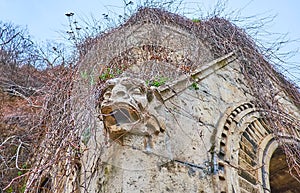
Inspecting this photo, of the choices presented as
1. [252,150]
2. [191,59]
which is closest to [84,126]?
[252,150]

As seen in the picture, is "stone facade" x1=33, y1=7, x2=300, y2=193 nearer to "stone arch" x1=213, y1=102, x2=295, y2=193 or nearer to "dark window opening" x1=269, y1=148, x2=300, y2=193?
"stone arch" x1=213, y1=102, x2=295, y2=193

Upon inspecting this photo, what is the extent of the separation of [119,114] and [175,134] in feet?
1.50

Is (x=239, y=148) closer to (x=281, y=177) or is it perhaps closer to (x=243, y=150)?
(x=243, y=150)

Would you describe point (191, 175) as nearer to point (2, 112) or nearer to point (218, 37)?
point (218, 37)

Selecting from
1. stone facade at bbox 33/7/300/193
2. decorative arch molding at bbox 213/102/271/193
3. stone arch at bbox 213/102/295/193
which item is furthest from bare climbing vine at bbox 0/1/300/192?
decorative arch molding at bbox 213/102/271/193

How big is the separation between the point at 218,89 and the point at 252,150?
0.62m

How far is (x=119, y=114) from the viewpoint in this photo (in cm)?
248

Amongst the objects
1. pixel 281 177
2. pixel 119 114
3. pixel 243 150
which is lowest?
pixel 119 114

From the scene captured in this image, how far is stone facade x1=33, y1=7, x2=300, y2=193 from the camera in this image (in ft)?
7.86

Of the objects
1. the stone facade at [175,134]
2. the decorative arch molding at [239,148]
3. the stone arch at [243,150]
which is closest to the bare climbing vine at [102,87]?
the stone facade at [175,134]

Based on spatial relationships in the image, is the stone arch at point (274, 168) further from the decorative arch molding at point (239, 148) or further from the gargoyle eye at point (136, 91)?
the gargoyle eye at point (136, 91)

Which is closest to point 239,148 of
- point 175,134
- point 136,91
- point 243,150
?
point 243,150

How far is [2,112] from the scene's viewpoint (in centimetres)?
514

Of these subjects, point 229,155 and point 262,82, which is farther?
point 262,82
